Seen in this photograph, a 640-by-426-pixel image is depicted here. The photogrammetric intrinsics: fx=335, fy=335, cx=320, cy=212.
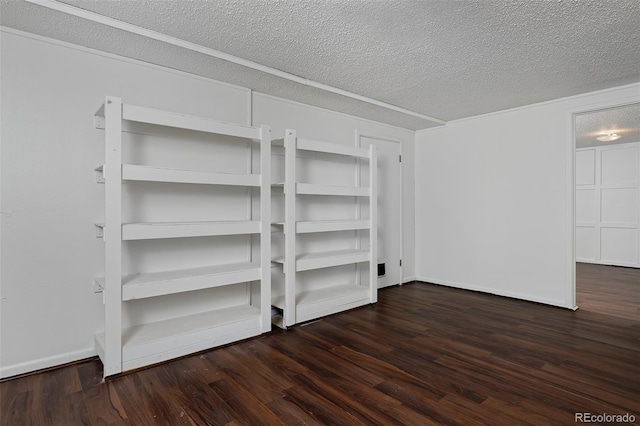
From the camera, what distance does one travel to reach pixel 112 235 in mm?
2271

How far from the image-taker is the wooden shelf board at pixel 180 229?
7.77 ft

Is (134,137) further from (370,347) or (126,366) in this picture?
(370,347)

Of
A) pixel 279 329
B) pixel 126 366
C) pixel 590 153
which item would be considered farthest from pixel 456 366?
pixel 590 153

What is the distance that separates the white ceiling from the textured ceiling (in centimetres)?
153

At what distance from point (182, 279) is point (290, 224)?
1081 millimetres

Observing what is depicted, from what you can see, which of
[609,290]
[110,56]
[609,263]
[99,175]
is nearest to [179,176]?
[99,175]

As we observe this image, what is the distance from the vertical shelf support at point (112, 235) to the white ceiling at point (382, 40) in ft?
1.98

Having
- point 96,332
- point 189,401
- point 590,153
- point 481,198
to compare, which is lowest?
point 189,401

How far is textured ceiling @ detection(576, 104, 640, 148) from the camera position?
4418 millimetres

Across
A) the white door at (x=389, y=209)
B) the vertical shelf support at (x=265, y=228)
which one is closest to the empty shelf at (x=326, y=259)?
the vertical shelf support at (x=265, y=228)

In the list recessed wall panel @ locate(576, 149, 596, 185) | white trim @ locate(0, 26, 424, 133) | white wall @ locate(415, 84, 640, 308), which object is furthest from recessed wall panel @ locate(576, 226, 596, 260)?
white trim @ locate(0, 26, 424, 133)

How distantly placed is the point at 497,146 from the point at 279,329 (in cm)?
347

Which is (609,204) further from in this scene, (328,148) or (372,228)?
(328,148)

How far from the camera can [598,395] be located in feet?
6.57
